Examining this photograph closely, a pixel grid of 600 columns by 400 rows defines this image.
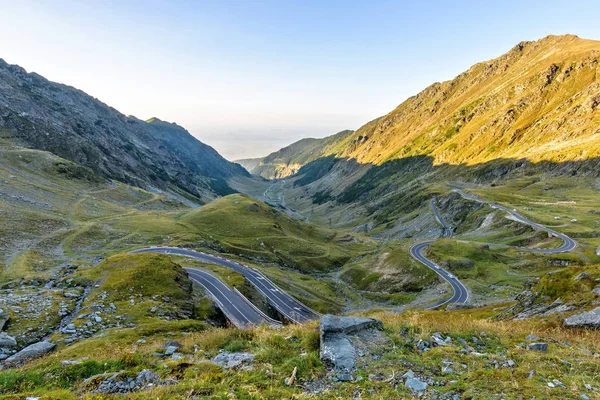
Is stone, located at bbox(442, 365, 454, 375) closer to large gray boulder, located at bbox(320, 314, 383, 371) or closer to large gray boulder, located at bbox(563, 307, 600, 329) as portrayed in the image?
large gray boulder, located at bbox(320, 314, 383, 371)

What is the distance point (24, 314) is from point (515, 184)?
699 feet

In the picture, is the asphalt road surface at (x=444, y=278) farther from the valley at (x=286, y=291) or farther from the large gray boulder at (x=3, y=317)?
the large gray boulder at (x=3, y=317)

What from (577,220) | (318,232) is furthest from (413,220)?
(577,220)

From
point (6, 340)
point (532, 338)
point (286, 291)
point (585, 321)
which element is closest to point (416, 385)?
point (532, 338)

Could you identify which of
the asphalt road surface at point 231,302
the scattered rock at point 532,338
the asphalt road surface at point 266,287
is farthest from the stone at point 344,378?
the asphalt road surface at point 266,287

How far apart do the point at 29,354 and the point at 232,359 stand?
1987cm

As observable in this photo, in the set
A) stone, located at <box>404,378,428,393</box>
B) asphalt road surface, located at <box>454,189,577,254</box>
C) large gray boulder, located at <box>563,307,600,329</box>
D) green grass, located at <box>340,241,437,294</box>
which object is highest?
stone, located at <box>404,378,428,393</box>

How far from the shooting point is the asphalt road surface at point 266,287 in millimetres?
68938

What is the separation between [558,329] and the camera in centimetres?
1748

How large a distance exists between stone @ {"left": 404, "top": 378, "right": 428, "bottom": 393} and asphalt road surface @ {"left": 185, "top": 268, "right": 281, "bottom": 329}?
→ 44.7 meters

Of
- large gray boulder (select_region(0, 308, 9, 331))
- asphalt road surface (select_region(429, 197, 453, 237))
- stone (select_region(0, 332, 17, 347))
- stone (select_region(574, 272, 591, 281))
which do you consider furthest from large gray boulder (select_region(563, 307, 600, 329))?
asphalt road surface (select_region(429, 197, 453, 237))

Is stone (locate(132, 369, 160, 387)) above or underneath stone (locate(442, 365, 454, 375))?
above

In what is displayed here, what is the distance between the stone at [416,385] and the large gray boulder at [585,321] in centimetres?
1323

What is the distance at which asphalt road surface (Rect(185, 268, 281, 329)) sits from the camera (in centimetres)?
5588
